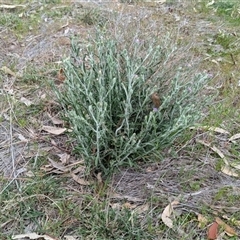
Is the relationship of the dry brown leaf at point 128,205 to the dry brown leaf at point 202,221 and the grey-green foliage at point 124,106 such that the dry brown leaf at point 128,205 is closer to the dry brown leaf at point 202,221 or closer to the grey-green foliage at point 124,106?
the grey-green foliage at point 124,106

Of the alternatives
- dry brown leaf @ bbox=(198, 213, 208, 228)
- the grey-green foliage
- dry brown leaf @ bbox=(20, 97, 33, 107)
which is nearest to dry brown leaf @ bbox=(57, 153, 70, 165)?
the grey-green foliage

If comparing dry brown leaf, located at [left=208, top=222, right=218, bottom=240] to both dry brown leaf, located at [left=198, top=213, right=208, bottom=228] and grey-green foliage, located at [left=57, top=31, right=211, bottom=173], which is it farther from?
grey-green foliage, located at [left=57, top=31, right=211, bottom=173]

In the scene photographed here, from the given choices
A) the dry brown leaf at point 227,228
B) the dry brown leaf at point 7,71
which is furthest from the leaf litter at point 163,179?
the dry brown leaf at point 7,71

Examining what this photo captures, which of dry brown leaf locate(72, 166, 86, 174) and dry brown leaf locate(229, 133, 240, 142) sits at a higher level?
dry brown leaf locate(72, 166, 86, 174)

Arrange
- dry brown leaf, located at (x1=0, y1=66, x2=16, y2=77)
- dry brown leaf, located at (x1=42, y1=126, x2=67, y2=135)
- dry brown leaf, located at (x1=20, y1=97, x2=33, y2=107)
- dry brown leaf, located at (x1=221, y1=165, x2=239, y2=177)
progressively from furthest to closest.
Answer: dry brown leaf, located at (x1=0, y1=66, x2=16, y2=77), dry brown leaf, located at (x1=20, y1=97, x2=33, y2=107), dry brown leaf, located at (x1=42, y1=126, x2=67, y2=135), dry brown leaf, located at (x1=221, y1=165, x2=239, y2=177)

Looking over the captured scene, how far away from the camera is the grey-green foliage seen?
189 centimetres

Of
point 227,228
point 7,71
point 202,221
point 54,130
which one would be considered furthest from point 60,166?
point 7,71

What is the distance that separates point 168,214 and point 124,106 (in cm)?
52

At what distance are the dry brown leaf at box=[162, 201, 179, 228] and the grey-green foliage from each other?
0.25m

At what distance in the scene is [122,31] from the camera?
2527 millimetres

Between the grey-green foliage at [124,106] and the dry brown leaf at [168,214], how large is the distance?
0.81ft

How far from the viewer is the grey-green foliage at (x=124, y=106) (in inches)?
74.5

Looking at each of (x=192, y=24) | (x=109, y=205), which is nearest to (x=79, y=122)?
(x=109, y=205)

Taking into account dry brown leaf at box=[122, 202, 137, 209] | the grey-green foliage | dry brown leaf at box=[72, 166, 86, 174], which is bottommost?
dry brown leaf at box=[122, 202, 137, 209]
